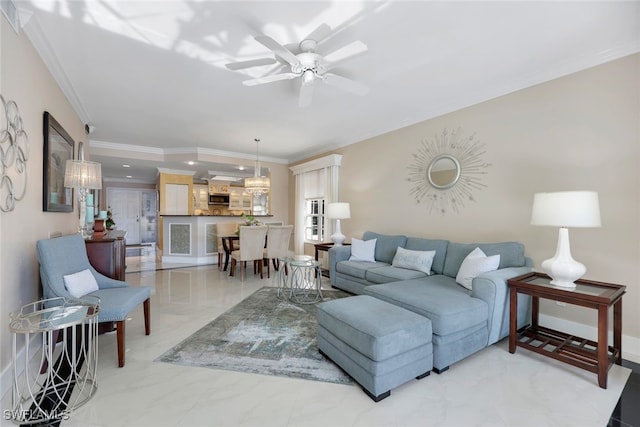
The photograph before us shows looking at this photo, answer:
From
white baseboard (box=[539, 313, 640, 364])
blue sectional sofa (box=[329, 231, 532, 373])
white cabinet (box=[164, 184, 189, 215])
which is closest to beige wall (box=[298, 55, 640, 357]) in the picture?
white baseboard (box=[539, 313, 640, 364])

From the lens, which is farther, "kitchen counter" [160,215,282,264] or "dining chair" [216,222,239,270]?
"kitchen counter" [160,215,282,264]

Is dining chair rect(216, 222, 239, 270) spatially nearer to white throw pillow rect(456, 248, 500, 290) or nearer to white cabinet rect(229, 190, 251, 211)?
white cabinet rect(229, 190, 251, 211)

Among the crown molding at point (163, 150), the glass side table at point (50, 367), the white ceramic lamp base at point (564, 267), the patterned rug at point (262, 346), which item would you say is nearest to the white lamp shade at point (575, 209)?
the white ceramic lamp base at point (564, 267)

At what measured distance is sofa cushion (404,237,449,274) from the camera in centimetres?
328

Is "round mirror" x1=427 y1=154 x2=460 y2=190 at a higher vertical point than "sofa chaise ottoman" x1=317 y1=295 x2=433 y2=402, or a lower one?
higher

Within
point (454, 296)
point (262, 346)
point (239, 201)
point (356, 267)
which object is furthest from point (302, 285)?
point (239, 201)

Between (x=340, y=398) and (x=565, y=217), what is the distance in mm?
2092

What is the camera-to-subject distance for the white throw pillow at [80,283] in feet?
6.91

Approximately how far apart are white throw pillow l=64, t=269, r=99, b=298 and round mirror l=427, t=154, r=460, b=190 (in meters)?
3.85

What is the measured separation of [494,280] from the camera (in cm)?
228

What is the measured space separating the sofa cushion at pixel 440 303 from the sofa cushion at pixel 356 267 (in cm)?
93

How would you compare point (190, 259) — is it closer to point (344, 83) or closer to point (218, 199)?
point (218, 199)

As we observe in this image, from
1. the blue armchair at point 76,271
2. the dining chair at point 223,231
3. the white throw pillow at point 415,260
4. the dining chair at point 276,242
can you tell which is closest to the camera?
the blue armchair at point 76,271

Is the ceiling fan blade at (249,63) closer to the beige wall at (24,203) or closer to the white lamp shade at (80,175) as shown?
the beige wall at (24,203)
